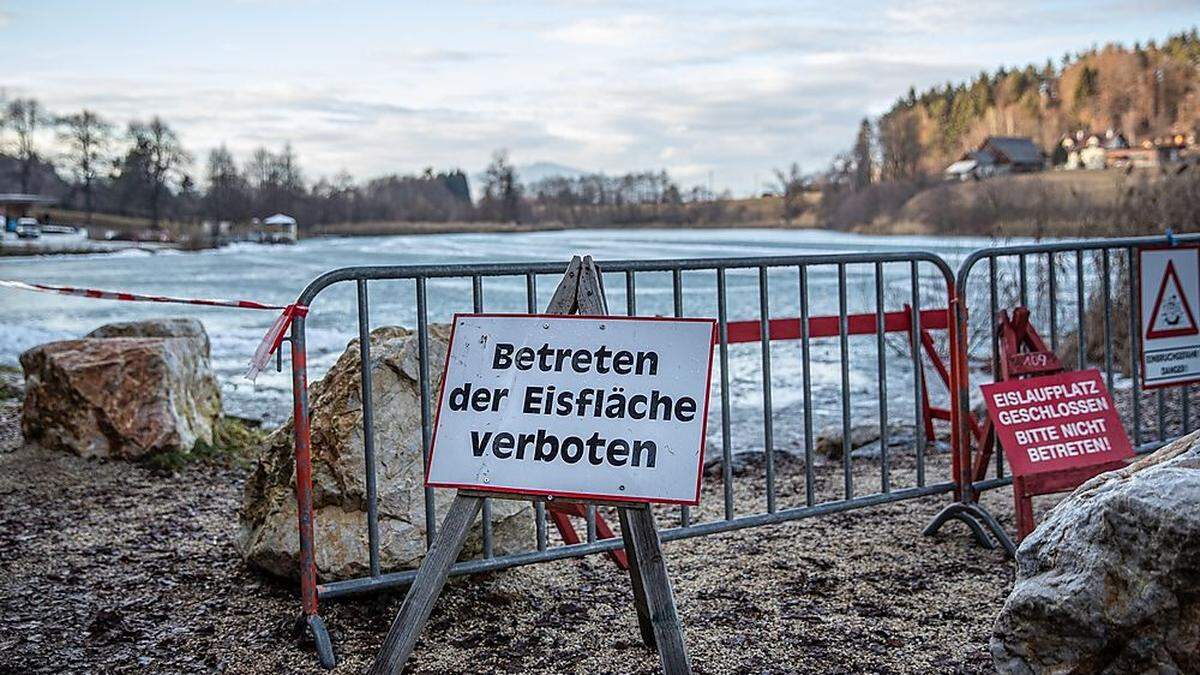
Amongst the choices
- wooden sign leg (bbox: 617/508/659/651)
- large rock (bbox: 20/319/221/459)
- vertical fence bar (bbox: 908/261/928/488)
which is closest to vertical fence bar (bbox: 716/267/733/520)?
wooden sign leg (bbox: 617/508/659/651)

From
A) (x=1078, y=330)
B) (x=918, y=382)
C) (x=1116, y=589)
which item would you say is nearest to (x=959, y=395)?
(x=918, y=382)

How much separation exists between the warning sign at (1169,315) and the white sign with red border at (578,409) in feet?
13.3

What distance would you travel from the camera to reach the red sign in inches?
221

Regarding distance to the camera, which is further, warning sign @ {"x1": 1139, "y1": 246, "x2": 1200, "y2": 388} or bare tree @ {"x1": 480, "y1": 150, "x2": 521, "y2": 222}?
bare tree @ {"x1": 480, "y1": 150, "x2": 521, "y2": 222}

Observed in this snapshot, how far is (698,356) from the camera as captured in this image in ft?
12.0

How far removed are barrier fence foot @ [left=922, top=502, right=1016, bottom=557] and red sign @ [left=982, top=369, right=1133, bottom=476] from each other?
11.5 inches

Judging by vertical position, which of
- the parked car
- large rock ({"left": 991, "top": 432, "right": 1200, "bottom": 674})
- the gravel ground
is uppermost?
the parked car

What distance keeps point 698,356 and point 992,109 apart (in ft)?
478

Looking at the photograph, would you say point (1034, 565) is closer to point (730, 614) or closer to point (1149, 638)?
point (1149, 638)

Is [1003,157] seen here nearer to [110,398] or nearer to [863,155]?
[863,155]

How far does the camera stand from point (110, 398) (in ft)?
24.4

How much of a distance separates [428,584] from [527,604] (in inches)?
47.3

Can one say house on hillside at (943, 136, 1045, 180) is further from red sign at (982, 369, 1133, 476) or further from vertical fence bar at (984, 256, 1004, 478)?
red sign at (982, 369, 1133, 476)

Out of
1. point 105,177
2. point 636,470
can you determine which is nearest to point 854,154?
point 105,177
